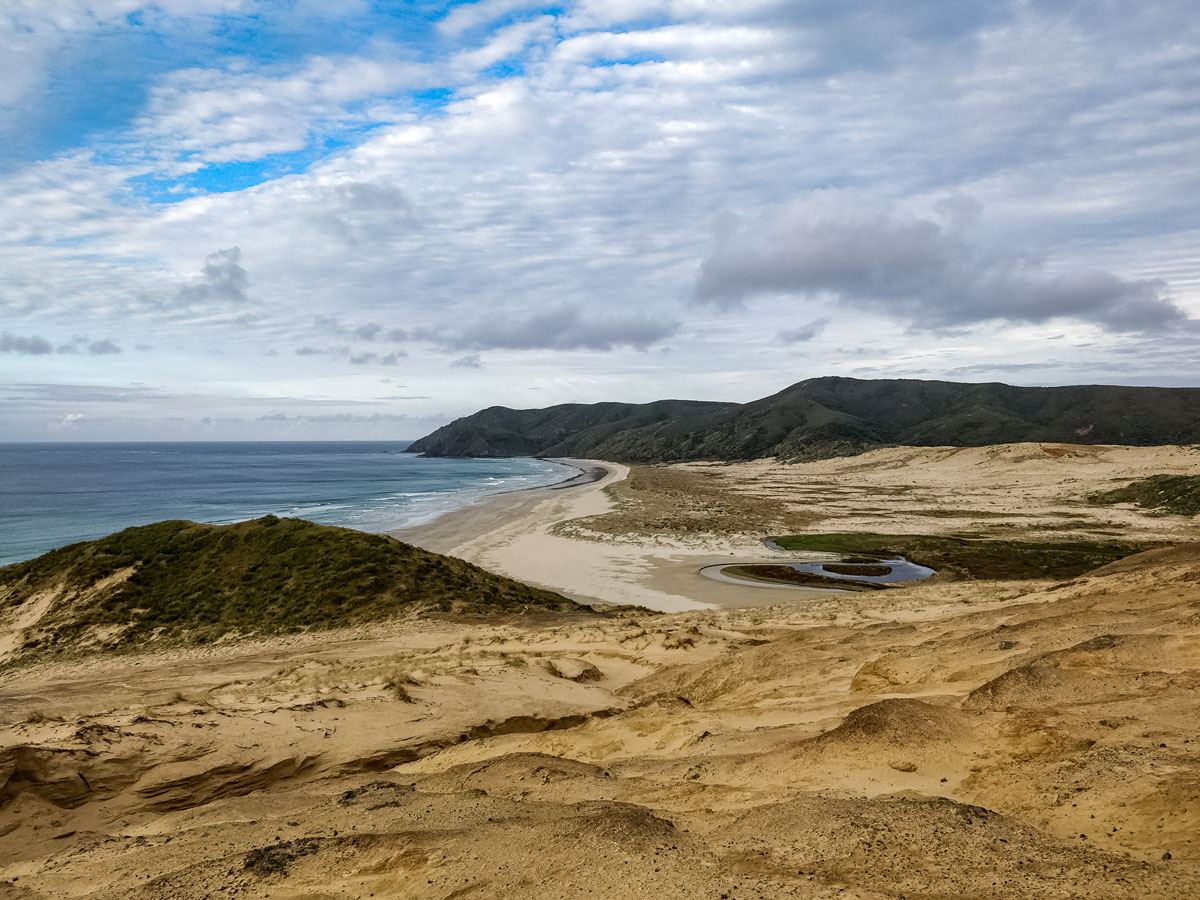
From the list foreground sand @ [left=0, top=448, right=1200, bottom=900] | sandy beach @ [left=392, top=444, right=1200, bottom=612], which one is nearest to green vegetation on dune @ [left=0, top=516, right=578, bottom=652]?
foreground sand @ [left=0, top=448, right=1200, bottom=900]

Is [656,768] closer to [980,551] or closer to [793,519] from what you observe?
[980,551]

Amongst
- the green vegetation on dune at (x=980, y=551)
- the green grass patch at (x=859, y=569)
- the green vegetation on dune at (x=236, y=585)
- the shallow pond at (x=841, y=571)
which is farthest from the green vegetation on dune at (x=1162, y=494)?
the green vegetation on dune at (x=236, y=585)

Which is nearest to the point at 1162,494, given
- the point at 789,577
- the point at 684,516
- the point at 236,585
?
the point at 684,516

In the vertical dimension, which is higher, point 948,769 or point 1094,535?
point 948,769

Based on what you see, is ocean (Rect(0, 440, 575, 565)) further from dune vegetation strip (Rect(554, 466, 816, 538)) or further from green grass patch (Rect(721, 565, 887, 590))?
green grass patch (Rect(721, 565, 887, 590))

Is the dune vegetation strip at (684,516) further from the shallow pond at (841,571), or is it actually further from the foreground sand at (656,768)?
the foreground sand at (656,768)

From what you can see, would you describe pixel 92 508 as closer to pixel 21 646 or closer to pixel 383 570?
pixel 21 646

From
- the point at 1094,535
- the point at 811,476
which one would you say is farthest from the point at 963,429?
the point at 1094,535
